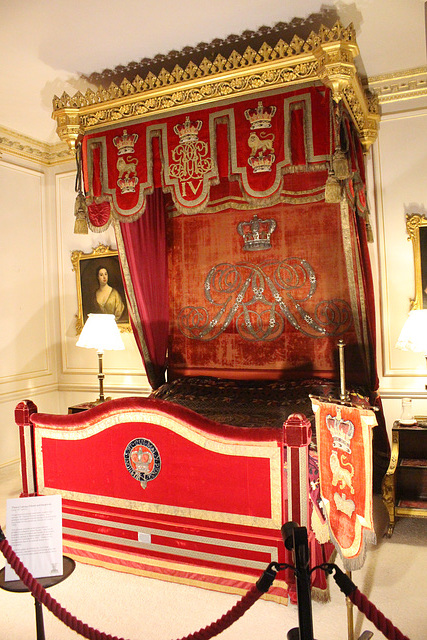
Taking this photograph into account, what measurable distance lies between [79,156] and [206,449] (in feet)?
7.02

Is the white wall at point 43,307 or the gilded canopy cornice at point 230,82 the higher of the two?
the gilded canopy cornice at point 230,82

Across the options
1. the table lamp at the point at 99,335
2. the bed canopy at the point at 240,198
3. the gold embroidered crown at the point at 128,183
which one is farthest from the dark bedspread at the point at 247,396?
the gold embroidered crown at the point at 128,183

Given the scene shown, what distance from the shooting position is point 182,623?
86.4 inches

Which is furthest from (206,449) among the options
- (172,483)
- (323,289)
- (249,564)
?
(323,289)

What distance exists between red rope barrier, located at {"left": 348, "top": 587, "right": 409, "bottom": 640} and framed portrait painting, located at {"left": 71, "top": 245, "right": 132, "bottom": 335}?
3781 mm

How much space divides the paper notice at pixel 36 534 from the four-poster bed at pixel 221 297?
3.08 feet

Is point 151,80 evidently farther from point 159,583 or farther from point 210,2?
point 159,583

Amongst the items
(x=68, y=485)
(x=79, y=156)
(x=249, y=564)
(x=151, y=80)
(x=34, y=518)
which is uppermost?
(x=151, y=80)

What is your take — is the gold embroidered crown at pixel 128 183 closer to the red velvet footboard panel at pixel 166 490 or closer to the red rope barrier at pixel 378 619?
the red velvet footboard panel at pixel 166 490

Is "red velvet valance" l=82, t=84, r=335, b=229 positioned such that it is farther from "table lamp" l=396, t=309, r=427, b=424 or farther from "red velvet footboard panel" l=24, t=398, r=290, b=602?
"red velvet footboard panel" l=24, t=398, r=290, b=602

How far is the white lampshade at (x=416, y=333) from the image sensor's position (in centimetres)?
310

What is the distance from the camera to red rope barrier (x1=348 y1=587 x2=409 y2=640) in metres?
1.31

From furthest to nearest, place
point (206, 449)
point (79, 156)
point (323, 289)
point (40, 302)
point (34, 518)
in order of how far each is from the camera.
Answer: point (40, 302) → point (323, 289) → point (79, 156) → point (206, 449) → point (34, 518)

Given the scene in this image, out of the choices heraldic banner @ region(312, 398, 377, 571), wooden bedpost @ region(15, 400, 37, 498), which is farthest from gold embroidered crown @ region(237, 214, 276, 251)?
wooden bedpost @ region(15, 400, 37, 498)
